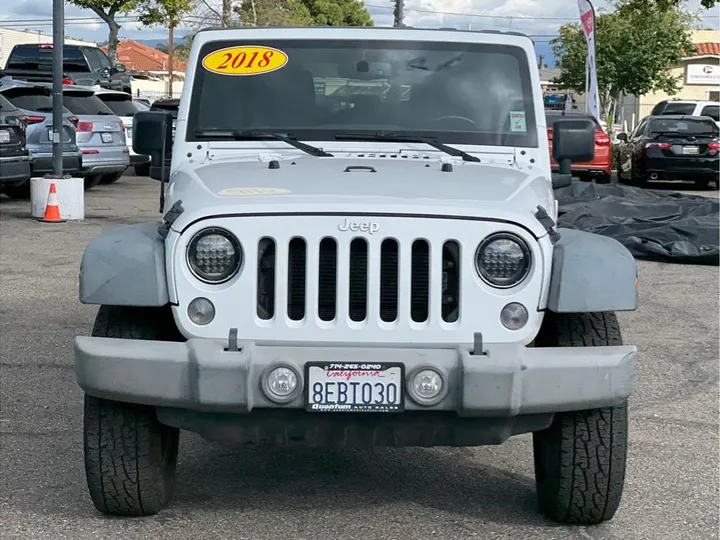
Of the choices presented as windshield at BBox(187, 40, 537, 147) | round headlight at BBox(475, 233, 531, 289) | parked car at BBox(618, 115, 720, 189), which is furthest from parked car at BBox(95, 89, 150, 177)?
round headlight at BBox(475, 233, 531, 289)

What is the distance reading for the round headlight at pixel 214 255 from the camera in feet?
14.4

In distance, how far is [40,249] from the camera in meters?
13.3

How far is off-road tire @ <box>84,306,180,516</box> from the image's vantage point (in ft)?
15.0

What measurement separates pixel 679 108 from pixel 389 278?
27048mm

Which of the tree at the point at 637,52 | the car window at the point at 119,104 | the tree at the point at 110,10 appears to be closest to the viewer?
the car window at the point at 119,104

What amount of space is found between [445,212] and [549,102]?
57965 mm

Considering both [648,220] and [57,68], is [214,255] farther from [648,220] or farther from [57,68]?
[57,68]

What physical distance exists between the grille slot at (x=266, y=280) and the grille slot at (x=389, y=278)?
39 cm

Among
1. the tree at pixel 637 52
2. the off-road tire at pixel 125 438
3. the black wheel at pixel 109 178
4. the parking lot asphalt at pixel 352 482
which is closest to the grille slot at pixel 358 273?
the off-road tire at pixel 125 438

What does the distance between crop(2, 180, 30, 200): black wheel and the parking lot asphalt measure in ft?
36.2

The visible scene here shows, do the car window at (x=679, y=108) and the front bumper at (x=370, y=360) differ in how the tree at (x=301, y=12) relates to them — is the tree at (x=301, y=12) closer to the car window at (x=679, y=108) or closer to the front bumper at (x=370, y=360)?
the car window at (x=679, y=108)

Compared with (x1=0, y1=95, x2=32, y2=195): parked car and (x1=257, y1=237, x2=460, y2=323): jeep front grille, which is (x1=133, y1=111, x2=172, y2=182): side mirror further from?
(x1=0, y1=95, x2=32, y2=195): parked car

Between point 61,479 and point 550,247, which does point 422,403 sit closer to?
point 550,247

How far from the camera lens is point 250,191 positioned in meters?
4.61
